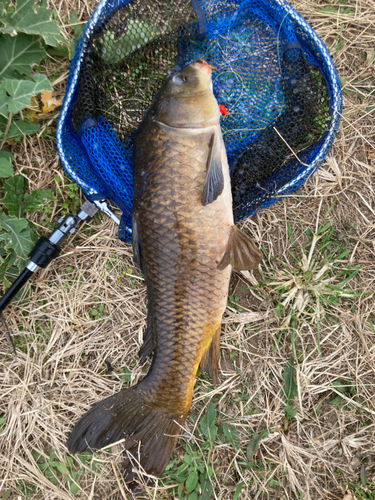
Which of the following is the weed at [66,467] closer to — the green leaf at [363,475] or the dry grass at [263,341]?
the dry grass at [263,341]

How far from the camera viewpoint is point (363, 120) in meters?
2.56

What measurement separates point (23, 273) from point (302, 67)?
2183mm

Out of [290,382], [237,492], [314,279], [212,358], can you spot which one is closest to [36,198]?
[212,358]

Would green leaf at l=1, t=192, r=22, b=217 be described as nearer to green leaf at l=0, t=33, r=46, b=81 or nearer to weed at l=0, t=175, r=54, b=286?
weed at l=0, t=175, r=54, b=286

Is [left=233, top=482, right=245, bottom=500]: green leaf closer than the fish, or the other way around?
the fish

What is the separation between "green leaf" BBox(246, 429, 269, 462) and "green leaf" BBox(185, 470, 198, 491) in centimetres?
37

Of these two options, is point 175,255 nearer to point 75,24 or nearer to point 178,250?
point 178,250

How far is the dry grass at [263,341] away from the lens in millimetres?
2426

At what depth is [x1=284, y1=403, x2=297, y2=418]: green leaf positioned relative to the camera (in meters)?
2.43

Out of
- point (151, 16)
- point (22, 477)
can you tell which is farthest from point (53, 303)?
point (151, 16)

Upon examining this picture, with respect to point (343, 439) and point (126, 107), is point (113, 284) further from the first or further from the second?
point (343, 439)

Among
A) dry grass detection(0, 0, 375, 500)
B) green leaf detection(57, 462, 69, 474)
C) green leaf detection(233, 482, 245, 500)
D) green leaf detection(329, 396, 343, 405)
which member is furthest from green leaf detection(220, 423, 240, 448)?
green leaf detection(57, 462, 69, 474)

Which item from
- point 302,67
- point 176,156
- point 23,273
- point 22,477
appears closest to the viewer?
point 176,156

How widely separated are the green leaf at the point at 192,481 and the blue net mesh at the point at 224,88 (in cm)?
163
